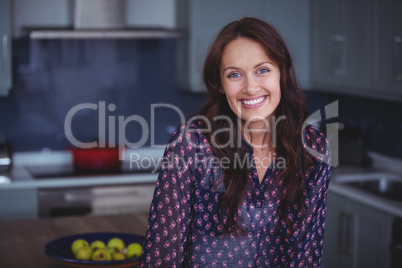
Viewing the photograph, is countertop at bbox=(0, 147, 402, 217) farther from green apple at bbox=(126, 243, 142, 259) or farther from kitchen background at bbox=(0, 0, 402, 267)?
green apple at bbox=(126, 243, 142, 259)

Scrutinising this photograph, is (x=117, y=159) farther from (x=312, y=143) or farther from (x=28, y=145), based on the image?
(x=312, y=143)

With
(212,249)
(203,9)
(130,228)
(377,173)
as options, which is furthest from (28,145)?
(212,249)

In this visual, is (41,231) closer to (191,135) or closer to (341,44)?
(191,135)

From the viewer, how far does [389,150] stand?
155 inches

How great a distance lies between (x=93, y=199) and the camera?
146 inches

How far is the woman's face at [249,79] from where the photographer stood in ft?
5.28

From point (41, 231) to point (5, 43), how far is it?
1.69 metres

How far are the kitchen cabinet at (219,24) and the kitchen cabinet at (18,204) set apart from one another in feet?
4.12

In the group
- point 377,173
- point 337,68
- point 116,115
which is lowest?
point 377,173

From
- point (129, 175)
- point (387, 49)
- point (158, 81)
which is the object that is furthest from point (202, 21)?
point (387, 49)

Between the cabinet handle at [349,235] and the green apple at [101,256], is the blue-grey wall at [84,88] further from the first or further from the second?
the green apple at [101,256]

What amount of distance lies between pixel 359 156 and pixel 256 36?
261 cm

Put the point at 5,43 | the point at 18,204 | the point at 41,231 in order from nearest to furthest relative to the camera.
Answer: the point at 41,231 < the point at 18,204 < the point at 5,43

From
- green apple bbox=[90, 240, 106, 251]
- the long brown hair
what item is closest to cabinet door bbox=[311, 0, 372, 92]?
the long brown hair
